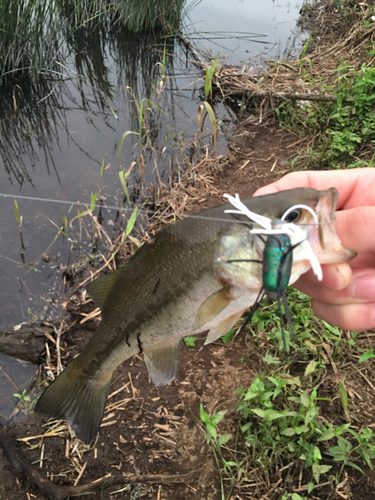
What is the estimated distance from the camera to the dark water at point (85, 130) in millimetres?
4301

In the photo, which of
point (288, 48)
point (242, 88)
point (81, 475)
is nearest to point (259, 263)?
point (81, 475)

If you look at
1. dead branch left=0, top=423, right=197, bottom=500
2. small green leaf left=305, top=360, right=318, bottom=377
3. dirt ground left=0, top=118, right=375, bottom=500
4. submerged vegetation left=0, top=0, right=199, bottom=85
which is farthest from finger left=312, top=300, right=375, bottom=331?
submerged vegetation left=0, top=0, right=199, bottom=85

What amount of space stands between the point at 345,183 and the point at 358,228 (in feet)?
1.73

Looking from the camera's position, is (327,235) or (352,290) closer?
(327,235)

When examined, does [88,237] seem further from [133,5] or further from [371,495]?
[133,5]

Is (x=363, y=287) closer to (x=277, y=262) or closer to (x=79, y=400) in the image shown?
(x=277, y=262)

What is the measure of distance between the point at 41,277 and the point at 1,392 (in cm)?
123

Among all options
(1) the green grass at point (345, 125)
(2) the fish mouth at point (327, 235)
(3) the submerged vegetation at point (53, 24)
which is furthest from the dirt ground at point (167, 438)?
(3) the submerged vegetation at point (53, 24)

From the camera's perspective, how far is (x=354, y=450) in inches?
92.7

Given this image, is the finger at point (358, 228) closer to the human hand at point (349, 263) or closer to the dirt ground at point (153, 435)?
the human hand at point (349, 263)

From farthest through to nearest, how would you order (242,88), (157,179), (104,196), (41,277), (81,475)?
(242,88)
(157,179)
(104,196)
(41,277)
(81,475)

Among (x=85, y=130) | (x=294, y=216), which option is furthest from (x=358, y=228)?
(x=85, y=130)

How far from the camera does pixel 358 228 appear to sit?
157 cm

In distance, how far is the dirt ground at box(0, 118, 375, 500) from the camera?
2.47 m
